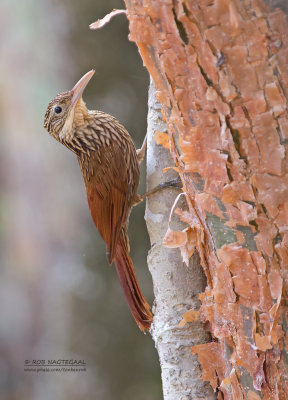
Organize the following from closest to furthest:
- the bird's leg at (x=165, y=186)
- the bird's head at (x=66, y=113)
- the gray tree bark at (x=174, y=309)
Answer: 1. the gray tree bark at (x=174, y=309)
2. the bird's leg at (x=165, y=186)
3. the bird's head at (x=66, y=113)

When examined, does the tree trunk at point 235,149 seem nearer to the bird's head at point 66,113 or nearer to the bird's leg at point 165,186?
the bird's leg at point 165,186

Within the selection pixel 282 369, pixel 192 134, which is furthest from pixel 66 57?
pixel 282 369

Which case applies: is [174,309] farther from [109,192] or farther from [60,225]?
[60,225]

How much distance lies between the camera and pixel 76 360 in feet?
10.7

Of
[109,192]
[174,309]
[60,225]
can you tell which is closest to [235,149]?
[174,309]

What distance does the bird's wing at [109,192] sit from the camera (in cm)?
237

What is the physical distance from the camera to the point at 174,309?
5.48 feet

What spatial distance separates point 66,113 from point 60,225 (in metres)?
0.93

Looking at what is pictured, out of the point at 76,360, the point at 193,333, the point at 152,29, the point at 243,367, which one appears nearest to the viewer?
the point at 152,29

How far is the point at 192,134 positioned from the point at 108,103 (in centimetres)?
198

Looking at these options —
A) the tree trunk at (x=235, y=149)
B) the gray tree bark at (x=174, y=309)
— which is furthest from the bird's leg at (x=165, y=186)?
the tree trunk at (x=235, y=149)

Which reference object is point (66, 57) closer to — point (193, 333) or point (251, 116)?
point (193, 333)

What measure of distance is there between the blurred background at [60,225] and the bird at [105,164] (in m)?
Result: 0.47

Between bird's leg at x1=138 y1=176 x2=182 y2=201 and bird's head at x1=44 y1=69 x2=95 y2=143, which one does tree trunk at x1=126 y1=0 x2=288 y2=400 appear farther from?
bird's head at x1=44 y1=69 x2=95 y2=143
